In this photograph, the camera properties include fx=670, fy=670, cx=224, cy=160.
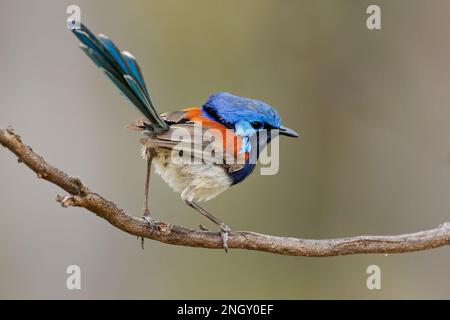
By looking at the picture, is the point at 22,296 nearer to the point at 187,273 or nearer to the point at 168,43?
the point at 187,273

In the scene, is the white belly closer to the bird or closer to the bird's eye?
the bird

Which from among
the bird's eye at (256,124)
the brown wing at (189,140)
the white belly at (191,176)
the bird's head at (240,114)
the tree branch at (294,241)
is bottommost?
the tree branch at (294,241)

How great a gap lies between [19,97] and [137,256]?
70.3 inches

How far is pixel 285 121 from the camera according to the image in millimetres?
6949

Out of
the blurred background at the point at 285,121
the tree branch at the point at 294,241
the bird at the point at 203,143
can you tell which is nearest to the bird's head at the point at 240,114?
the bird at the point at 203,143

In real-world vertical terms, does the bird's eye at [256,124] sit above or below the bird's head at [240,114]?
below

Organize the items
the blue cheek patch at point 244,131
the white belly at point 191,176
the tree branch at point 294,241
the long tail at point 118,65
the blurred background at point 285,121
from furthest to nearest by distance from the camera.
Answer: the blurred background at point 285,121
the blue cheek patch at point 244,131
the white belly at point 191,176
the tree branch at point 294,241
the long tail at point 118,65

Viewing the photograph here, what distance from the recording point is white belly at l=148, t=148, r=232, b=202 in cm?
382

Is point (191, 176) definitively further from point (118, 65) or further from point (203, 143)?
point (118, 65)

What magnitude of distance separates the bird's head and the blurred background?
1.84 meters

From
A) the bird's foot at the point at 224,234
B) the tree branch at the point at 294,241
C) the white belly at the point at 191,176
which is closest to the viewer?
the tree branch at the point at 294,241

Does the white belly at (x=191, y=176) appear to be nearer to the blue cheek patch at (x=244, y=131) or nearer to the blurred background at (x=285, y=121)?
the blue cheek patch at (x=244, y=131)

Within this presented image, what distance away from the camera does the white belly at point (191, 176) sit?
150 inches

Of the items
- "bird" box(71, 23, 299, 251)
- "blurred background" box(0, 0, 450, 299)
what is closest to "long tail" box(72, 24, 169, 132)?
"bird" box(71, 23, 299, 251)
